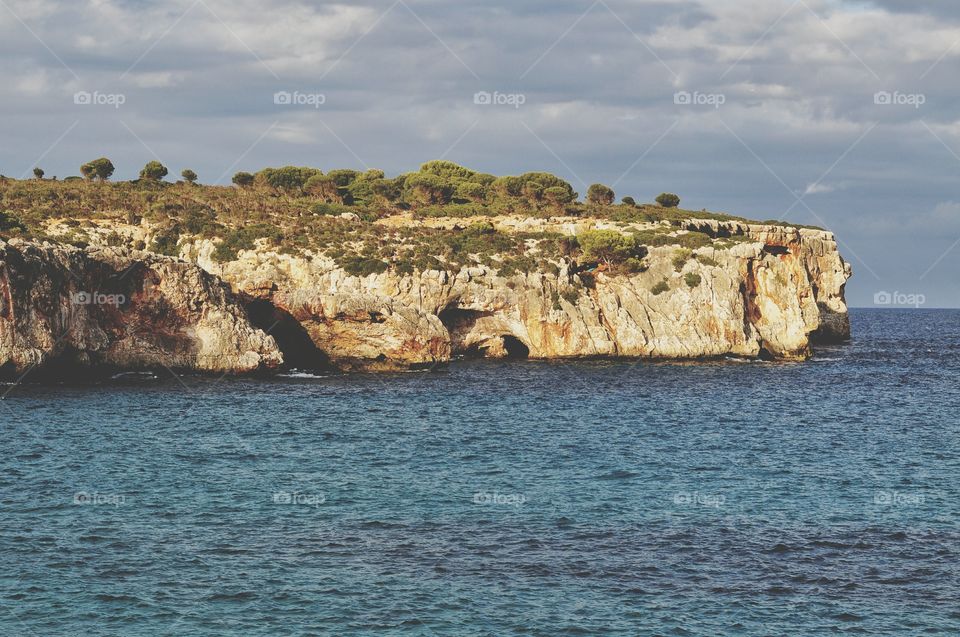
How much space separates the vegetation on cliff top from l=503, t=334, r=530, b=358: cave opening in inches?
309

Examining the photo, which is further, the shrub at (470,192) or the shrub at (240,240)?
the shrub at (470,192)

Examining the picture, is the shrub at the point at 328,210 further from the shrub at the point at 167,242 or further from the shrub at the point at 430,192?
the shrub at the point at 430,192

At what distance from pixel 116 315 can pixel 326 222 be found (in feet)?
123

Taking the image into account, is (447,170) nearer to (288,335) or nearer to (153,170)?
(153,170)

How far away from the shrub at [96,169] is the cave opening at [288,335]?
191ft

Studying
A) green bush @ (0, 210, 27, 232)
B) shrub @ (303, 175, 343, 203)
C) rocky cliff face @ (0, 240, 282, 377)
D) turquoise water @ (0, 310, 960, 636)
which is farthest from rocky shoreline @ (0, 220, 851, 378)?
shrub @ (303, 175, 343, 203)

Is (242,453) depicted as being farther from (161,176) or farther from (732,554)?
(161,176)

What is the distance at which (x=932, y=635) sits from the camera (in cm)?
2444

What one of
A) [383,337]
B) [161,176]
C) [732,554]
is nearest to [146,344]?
[383,337]

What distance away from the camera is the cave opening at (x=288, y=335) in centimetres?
7831

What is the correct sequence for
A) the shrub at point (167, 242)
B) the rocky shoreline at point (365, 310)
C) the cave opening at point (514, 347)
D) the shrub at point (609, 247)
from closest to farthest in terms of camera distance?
the rocky shoreline at point (365, 310)
the shrub at point (167, 242)
the shrub at point (609, 247)
the cave opening at point (514, 347)

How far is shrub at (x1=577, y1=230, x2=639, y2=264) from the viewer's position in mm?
93000

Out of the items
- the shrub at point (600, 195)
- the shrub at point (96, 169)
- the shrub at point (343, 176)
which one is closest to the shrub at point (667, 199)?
the shrub at point (600, 195)

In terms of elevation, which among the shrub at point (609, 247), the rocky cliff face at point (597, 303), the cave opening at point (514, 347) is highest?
the shrub at point (609, 247)
